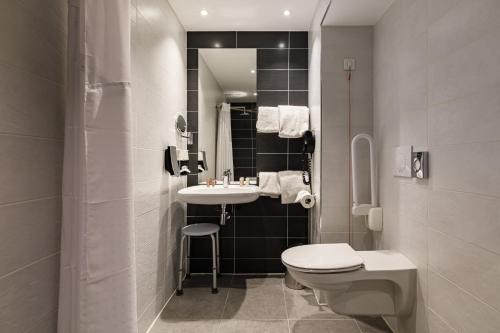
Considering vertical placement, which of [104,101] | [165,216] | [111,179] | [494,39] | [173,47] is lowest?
[165,216]

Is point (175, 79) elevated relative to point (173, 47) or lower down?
lower down

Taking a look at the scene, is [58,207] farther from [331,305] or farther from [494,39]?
[494,39]

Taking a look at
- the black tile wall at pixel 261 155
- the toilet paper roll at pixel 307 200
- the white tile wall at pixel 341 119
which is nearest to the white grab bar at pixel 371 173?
the white tile wall at pixel 341 119

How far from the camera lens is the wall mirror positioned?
247 cm

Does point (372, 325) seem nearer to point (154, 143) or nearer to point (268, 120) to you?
point (268, 120)

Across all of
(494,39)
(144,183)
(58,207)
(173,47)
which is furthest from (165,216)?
(494,39)

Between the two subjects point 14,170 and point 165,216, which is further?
point 165,216

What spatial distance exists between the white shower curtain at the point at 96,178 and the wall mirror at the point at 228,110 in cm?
161

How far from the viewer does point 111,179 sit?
33.1 inches

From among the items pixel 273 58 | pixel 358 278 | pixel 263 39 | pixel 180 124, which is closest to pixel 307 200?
pixel 358 278

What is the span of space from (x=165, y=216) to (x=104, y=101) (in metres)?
1.28

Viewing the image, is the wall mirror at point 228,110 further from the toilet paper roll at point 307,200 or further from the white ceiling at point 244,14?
the toilet paper roll at point 307,200

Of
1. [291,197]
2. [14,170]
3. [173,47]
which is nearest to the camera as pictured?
[14,170]

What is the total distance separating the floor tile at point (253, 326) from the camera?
166 centimetres
